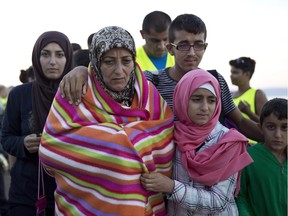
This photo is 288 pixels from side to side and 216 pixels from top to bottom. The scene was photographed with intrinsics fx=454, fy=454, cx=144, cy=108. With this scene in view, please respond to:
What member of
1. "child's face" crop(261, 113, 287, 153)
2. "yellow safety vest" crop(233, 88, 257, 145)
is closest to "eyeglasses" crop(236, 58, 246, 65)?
"yellow safety vest" crop(233, 88, 257, 145)

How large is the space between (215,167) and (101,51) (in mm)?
913

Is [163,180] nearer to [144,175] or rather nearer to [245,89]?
[144,175]

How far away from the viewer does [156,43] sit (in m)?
4.49

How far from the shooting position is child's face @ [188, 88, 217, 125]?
8.46ft

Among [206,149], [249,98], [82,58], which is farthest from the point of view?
[249,98]

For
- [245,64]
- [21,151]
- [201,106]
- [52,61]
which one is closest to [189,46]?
[201,106]

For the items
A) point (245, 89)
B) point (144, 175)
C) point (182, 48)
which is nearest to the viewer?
point (144, 175)

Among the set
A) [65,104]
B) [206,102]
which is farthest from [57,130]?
[206,102]

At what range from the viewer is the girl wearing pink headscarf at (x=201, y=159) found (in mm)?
2492

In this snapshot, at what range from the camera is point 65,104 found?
2.64 m

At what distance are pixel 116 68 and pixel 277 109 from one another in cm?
111

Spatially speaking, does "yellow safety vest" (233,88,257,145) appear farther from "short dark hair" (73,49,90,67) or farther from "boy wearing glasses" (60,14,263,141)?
"boy wearing glasses" (60,14,263,141)

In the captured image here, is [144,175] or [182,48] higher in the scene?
[182,48]

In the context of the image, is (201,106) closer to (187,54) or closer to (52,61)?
(187,54)
